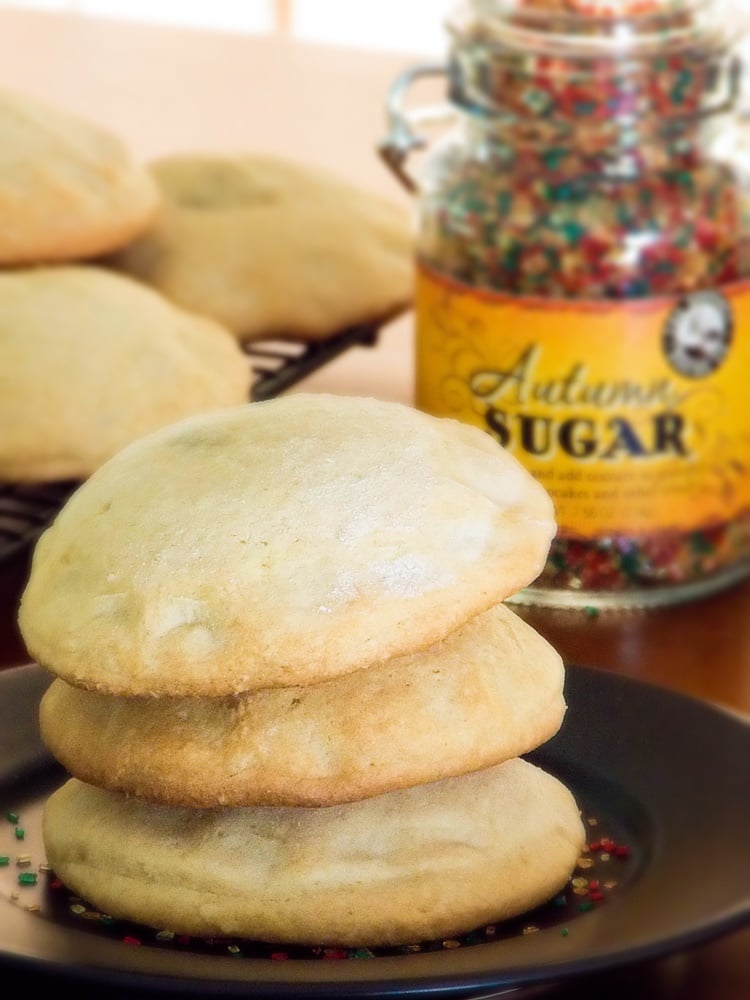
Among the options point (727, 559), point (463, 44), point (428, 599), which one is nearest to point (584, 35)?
point (463, 44)

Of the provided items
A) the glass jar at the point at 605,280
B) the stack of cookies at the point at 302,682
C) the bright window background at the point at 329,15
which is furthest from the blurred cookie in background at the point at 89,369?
the bright window background at the point at 329,15

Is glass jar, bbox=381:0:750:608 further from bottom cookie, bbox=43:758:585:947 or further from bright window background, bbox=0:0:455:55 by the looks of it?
bright window background, bbox=0:0:455:55

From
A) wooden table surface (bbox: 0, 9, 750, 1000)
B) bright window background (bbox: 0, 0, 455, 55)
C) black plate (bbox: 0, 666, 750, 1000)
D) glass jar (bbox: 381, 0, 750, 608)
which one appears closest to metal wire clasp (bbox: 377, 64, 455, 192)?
glass jar (bbox: 381, 0, 750, 608)

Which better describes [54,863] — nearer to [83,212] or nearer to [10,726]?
[10,726]

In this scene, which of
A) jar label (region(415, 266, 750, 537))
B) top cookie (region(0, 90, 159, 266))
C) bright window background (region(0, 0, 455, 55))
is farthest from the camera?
bright window background (region(0, 0, 455, 55))

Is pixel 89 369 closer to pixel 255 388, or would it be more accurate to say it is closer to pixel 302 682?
pixel 255 388

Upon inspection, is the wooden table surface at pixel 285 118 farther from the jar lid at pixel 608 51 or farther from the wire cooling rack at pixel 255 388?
the jar lid at pixel 608 51

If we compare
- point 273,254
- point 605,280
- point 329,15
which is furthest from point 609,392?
point 329,15
